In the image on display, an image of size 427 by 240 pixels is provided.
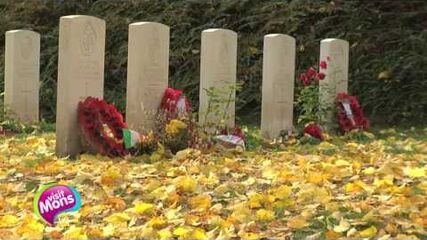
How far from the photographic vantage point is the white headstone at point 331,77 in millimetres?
7945

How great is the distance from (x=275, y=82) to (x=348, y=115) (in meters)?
1.04

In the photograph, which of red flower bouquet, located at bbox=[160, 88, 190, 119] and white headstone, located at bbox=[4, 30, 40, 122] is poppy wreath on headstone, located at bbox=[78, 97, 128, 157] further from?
white headstone, located at bbox=[4, 30, 40, 122]

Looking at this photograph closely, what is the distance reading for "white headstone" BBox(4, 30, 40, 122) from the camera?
27.7 feet

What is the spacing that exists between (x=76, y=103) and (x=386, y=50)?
628cm

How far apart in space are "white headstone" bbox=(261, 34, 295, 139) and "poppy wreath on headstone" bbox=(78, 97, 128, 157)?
246 centimetres

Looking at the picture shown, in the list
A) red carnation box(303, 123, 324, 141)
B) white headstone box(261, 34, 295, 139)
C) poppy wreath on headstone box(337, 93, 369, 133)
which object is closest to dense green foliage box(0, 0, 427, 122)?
poppy wreath on headstone box(337, 93, 369, 133)

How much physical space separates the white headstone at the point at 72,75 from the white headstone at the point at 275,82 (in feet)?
8.46

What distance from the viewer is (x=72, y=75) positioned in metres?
5.56

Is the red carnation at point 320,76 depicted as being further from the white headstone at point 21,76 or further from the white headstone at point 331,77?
the white headstone at point 21,76

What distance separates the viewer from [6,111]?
809 cm

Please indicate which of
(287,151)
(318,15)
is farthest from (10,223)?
(318,15)

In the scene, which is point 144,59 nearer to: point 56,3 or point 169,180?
point 169,180

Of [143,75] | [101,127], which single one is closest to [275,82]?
[143,75]

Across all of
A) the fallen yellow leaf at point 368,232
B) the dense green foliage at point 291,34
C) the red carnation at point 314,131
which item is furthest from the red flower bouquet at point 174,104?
the dense green foliage at point 291,34
